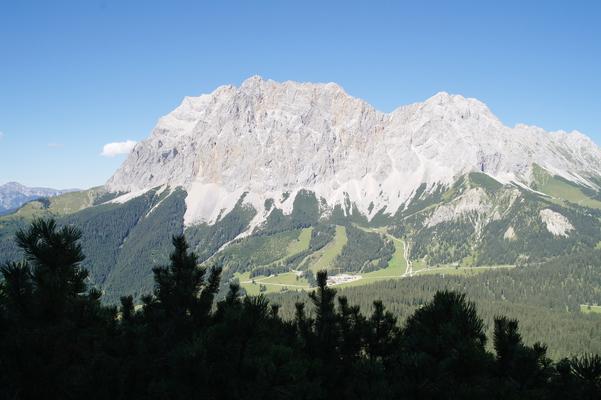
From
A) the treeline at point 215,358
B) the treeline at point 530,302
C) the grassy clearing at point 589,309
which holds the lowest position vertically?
the grassy clearing at point 589,309

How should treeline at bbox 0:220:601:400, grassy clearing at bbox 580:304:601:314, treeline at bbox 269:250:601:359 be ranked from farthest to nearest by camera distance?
grassy clearing at bbox 580:304:601:314 → treeline at bbox 269:250:601:359 → treeline at bbox 0:220:601:400

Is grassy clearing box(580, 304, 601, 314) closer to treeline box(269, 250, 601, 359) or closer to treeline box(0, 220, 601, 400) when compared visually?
Result: treeline box(269, 250, 601, 359)

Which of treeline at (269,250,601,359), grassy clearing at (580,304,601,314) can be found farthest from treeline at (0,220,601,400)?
grassy clearing at (580,304,601,314)

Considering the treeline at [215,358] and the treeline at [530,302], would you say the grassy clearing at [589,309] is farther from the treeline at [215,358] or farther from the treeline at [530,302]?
the treeline at [215,358]

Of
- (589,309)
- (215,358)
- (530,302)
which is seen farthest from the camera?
(530,302)

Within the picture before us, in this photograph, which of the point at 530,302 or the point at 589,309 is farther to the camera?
the point at 530,302

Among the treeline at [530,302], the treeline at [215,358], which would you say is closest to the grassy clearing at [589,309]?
the treeline at [530,302]

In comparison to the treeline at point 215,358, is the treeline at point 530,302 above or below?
below

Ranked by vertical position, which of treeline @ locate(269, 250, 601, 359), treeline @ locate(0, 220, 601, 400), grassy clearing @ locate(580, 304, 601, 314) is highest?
treeline @ locate(0, 220, 601, 400)

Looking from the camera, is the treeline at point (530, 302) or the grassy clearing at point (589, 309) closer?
the treeline at point (530, 302)

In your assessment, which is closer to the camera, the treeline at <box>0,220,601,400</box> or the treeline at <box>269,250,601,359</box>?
the treeline at <box>0,220,601,400</box>

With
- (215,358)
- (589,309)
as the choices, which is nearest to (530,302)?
(589,309)

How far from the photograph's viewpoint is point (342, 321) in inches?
741

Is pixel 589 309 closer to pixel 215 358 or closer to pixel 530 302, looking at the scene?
pixel 530 302
